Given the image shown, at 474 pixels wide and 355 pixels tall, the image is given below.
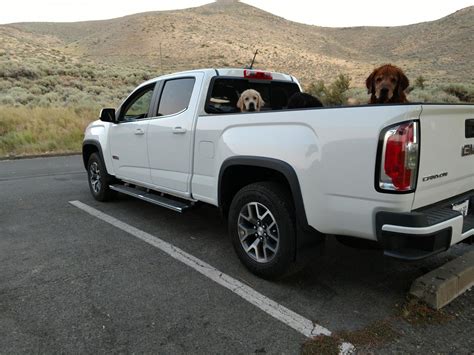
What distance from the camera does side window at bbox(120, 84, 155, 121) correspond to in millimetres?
5500

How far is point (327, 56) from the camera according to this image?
74.3 metres

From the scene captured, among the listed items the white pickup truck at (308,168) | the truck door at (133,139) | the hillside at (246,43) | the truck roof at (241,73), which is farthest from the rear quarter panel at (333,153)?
the hillside at (246,43)

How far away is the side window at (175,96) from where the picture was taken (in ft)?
15.4

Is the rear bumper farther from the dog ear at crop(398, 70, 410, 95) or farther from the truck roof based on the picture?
the truck roof

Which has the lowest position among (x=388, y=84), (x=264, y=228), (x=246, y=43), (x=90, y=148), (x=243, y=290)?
(x=243, y=290)

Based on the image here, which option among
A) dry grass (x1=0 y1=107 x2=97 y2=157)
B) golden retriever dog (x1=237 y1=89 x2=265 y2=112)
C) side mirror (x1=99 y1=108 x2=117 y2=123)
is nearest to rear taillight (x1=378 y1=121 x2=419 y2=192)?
golden retriever dog (x1=237 y1=89 x2=265 y2=112)

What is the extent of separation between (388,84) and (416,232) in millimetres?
2122

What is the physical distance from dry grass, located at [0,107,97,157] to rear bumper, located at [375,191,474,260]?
1254 centimetres

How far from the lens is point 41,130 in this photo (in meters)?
15.2

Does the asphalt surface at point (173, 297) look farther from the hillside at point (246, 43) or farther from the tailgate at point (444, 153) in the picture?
the hillside at point (246, 43)

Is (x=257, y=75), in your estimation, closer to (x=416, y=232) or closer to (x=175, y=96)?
(x=175, y=96)

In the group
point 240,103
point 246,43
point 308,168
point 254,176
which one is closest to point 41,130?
point 240,103

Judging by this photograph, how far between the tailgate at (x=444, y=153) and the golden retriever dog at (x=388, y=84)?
3.93 feet

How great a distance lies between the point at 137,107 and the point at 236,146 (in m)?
2.52
